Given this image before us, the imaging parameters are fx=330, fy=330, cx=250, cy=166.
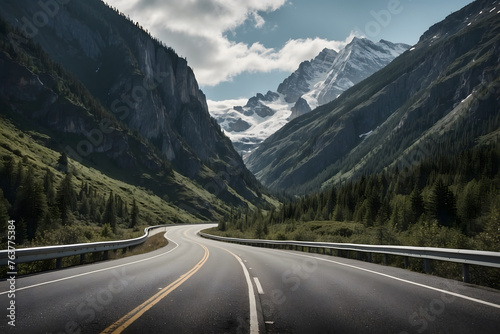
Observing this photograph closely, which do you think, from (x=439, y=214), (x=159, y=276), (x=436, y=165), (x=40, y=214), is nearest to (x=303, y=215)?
(x=439, y=214)

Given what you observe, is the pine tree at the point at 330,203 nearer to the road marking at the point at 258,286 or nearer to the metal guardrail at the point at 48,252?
the metal guardrail at the point at 48,252

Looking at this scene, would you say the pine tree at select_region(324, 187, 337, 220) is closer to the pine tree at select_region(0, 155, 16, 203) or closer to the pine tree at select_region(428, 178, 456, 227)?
the pine tree at select_region(428, 178, 456, 227)

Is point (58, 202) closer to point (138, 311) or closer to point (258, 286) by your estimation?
point (258, 286)

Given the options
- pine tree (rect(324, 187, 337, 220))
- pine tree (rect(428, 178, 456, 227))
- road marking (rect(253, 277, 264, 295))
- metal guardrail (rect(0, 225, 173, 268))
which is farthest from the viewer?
A: pine tree (rect(324, 187, 337, 220))

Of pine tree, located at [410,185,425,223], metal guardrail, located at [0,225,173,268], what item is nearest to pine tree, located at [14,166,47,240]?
metal guardrail, located at [0,225,173,268]

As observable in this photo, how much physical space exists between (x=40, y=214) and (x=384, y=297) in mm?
64194

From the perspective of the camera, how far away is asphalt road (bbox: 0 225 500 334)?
5.86m

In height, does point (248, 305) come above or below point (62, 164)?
below

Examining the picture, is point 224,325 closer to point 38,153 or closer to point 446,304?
point 446,304

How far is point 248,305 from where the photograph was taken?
773 centimetres

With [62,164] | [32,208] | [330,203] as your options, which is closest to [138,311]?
[32,208]

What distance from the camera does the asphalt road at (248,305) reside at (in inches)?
231

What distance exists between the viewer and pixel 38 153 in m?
131

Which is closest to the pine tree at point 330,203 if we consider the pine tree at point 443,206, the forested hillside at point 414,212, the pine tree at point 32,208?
the forested hillside at point 414,212
